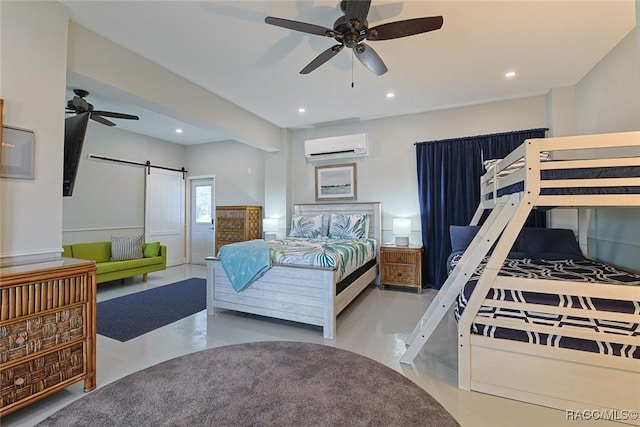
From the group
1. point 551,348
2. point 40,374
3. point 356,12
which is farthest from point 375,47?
point 40,374

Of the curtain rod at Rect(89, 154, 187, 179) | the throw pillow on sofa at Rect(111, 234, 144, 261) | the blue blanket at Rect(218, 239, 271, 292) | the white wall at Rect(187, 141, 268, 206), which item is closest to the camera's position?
the blue blanket at Rect(218, 239, 271, 292)

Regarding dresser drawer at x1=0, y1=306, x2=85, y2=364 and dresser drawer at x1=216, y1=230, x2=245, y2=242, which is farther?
dresser drawer at x1=216, y1=230, x2=245, y2=242

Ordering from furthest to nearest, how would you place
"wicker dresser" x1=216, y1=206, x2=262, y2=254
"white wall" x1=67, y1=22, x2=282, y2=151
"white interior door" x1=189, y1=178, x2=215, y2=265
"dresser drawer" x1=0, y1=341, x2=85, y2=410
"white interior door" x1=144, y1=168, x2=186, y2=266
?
"white interior door" x1=189, y1=178, x2=215, y2=265
"white interior door" x1=144, y1=168, x2=186, y2=266
"wicker dresser" x1=216, y1=206, x2=262, y2=254
"white wall" x1=67, y1=22, x2=282, y2=151
"dresser drawer" x1=0, y1=341, x2=85, y2=410

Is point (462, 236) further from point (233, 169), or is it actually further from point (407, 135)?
point (233, 169)

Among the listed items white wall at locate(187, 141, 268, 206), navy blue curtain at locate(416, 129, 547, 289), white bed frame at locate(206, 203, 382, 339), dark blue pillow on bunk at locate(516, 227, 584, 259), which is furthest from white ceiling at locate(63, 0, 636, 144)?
white bed frame at locate(206, 203, 382, 339)

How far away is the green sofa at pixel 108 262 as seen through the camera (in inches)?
169

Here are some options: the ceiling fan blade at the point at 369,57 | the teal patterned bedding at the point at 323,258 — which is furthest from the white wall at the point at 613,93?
the teal patterned bedding at the point at 323,258

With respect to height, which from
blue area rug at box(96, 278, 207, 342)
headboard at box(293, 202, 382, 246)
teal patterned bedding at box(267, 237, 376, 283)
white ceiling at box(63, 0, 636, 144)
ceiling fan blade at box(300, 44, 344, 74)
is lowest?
blue area rug at box(96, 278, 207, 342)

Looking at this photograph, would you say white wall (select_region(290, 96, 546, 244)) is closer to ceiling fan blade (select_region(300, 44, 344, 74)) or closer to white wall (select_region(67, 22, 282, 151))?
white wall (select_region(67, 22, 282, 151))

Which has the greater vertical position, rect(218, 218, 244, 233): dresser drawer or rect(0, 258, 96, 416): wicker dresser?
rect(218, 218, 244, 233): dresser drawer

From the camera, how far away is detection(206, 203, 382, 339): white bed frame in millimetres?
2795

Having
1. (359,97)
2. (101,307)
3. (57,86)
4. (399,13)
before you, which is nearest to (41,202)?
(57,86)

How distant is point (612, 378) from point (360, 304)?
2.44 m

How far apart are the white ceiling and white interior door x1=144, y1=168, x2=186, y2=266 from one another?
215 cm
